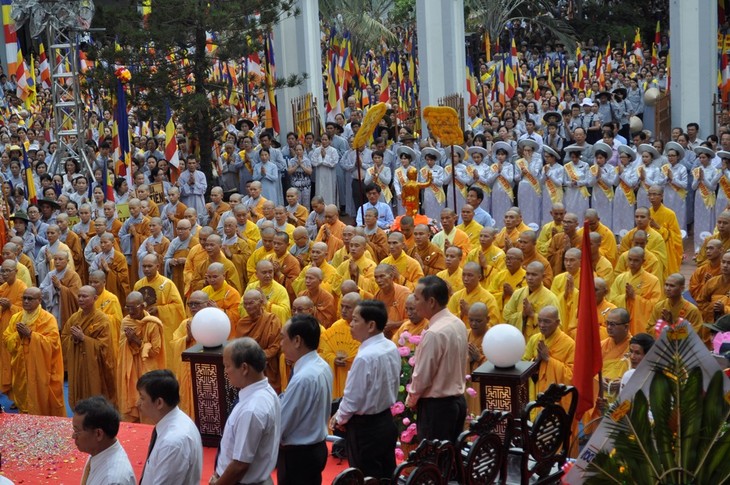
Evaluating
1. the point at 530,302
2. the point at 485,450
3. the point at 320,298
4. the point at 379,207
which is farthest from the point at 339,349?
the point at 379,207

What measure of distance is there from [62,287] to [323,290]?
11.1 ft

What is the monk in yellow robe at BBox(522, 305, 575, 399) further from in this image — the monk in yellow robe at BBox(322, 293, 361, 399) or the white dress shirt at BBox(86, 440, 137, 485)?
the white dress shirt at BBox(86, 440, 137, 485)

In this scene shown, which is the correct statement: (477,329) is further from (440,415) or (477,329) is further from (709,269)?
(709,269)

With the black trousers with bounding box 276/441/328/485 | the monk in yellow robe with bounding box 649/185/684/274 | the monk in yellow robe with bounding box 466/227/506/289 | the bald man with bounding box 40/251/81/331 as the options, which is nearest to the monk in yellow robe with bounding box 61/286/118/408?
the bald man with bounding box 40/251/81/331

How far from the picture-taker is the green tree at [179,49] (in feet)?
61.8

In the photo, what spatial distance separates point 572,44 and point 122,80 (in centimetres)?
2279

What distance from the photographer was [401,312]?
10914 millimetres

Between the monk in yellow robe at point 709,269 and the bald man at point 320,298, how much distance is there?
377cm

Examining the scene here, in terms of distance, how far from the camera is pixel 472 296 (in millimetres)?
10844

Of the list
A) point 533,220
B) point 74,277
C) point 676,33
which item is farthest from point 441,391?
point 676,33

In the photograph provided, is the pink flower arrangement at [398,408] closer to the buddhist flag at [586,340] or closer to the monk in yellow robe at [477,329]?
the buddhist flag at [586,340]

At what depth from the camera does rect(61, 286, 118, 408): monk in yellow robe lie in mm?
11188

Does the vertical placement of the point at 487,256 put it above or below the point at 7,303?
above

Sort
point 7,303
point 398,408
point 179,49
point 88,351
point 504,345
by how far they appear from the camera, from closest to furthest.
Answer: point 504,345, point 398,408, point 88,351, point 7,303, point 179,49
